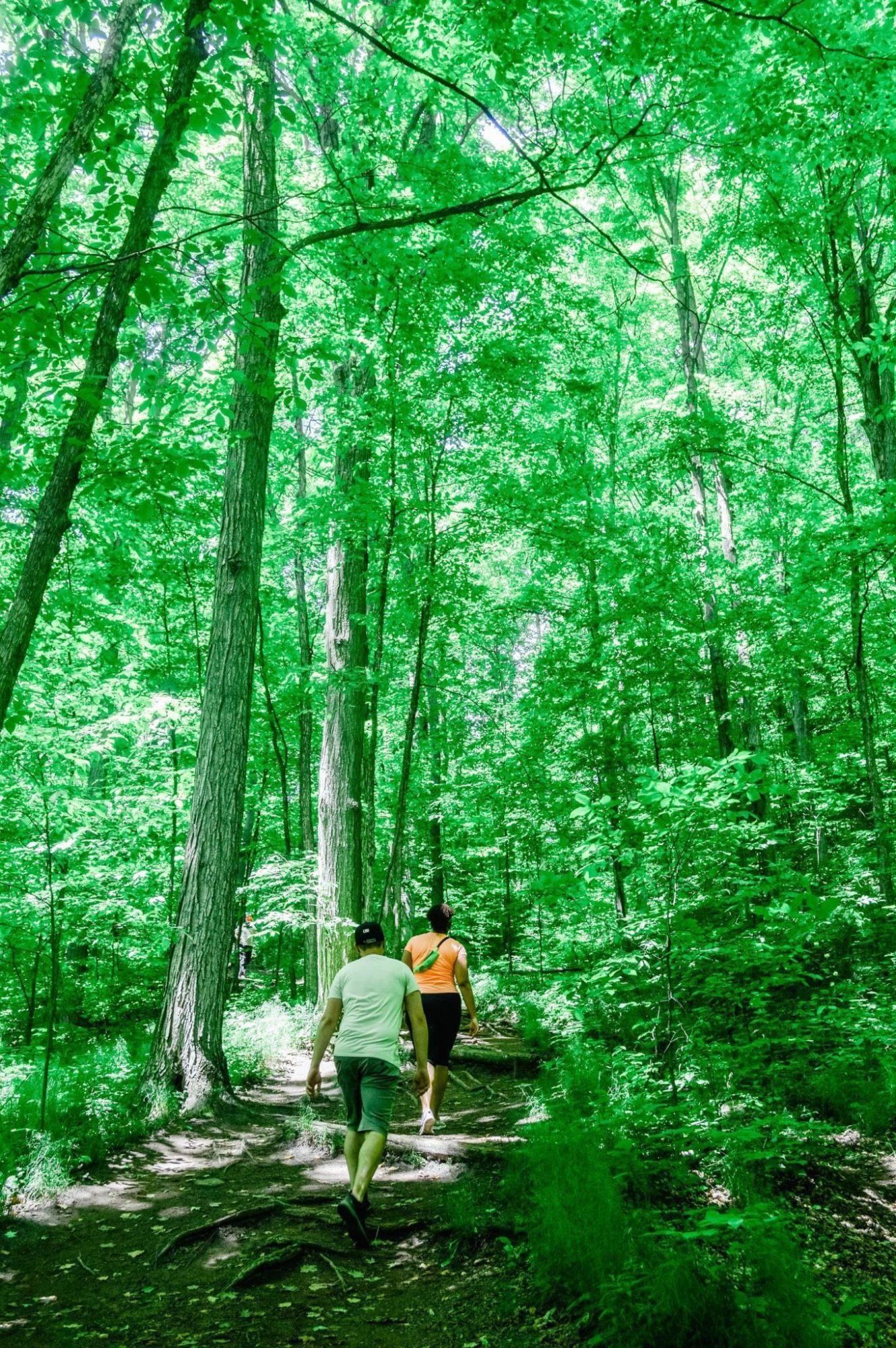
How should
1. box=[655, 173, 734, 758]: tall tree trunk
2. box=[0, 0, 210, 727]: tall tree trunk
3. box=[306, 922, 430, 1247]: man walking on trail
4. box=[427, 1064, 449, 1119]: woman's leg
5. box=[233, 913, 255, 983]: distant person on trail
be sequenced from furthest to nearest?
box=[233, 913, 255, 983]: distant person on trail → box=[655, 173, 734, 758]: tall tree trunk → box=[427, 1064, 449, 1119]: woman's leg → box=[306, 922, 430, 1247]: man walking on trail → box=[0, 0, 210, 727]: tall tree trunk

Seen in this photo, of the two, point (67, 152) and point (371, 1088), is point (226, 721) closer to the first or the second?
point (371, 1088)

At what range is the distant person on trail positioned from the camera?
46.7 feet

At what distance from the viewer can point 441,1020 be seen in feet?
19.7

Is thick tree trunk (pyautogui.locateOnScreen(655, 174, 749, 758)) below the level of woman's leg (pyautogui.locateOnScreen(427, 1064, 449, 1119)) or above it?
above

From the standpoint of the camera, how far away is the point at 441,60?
959 cm

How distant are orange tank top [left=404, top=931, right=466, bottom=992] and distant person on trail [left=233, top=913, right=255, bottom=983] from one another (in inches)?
324

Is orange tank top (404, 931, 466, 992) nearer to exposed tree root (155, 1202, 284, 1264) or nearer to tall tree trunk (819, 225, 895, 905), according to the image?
exposed tree root (155, 1202, 284, 1264)

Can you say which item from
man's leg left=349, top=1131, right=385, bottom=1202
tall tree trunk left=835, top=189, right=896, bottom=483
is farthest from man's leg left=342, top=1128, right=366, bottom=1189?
tall tree trunk left=835, top=189, right=896, bottom=483

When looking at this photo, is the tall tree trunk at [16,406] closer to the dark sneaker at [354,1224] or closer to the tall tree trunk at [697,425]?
the dark sneaker at [354,1224]

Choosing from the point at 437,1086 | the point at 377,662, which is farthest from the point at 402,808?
the point at 437,1086

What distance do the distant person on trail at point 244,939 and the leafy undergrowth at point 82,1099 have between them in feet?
12.8

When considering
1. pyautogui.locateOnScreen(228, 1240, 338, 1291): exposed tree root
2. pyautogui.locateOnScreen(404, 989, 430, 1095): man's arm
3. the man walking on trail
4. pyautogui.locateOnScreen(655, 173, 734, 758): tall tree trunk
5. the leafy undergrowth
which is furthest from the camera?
pyautogui.locateOnScreen(655, 173, 734, 758): tall tree trunk

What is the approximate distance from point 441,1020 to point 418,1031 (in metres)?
1.22

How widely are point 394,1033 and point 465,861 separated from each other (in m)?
15.5
